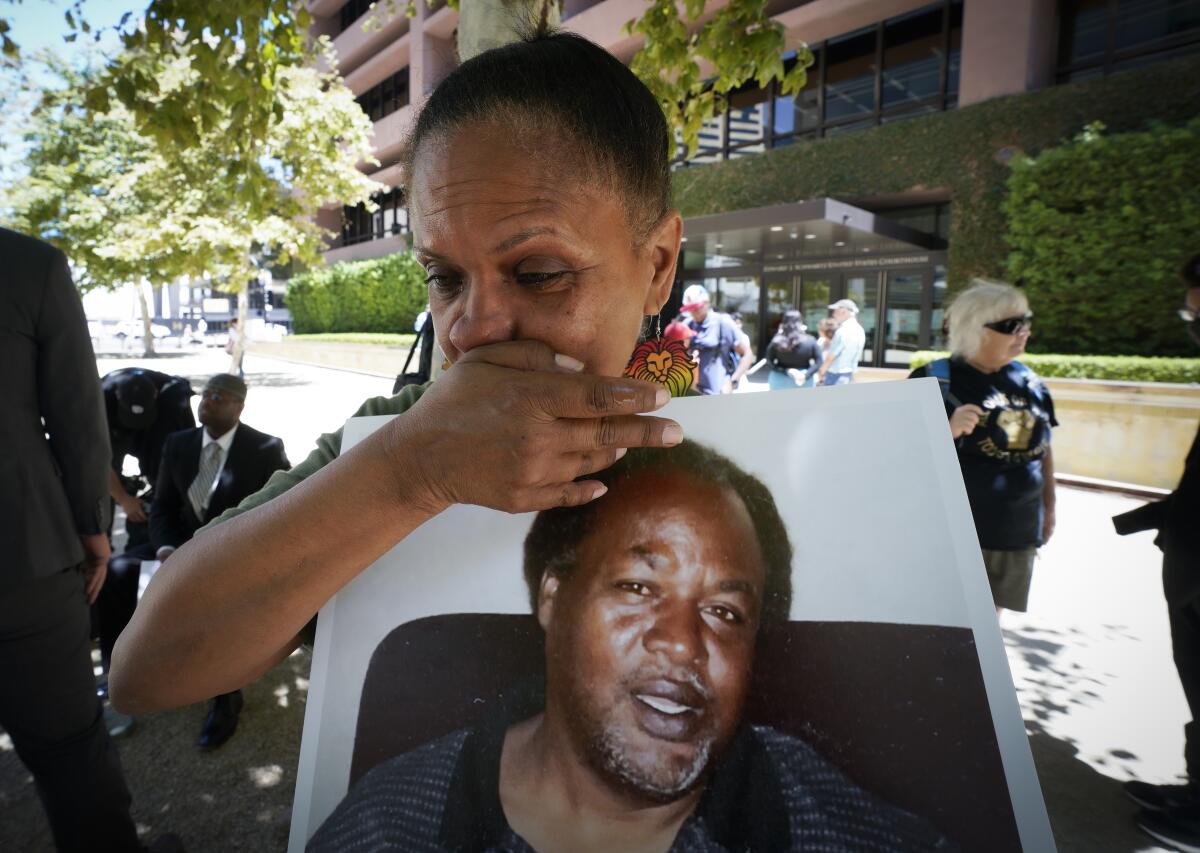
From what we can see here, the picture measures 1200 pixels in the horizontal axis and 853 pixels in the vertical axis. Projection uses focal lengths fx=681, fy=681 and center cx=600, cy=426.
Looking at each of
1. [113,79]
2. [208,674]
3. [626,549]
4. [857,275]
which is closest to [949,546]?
[626,549]

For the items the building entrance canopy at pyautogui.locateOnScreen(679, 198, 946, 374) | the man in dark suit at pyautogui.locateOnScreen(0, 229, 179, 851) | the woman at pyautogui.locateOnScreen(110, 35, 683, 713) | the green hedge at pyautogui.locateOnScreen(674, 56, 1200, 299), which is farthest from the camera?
the building entrance canopy at pyautogui.locateOnScreen(679, 198, 946, 374)

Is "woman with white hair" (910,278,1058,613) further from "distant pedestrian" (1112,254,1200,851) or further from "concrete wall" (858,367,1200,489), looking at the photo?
"concrete wall" (858,367,1200,489)

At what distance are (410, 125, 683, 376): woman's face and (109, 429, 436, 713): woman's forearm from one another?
21 cm

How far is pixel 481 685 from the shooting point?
0.92 meters

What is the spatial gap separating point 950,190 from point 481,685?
14784 mm

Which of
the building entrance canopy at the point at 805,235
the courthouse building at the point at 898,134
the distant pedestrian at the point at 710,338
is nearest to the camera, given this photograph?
the distant pedestrian at the point at 710,338

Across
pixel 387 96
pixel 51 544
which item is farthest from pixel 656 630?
pixel 387 96

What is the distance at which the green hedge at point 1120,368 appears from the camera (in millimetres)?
7609

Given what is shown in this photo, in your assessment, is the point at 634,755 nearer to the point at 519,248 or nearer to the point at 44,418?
the point at 519,248

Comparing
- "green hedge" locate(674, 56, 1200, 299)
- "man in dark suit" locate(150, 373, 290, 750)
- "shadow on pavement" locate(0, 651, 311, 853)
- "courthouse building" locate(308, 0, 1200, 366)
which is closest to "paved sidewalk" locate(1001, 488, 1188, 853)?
"shadow on pavement" locate(0, 651, 311, 853)

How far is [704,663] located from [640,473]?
0.27 meters

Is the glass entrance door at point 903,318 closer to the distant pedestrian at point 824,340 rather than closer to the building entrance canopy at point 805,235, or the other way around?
the building entrance canopy at point 805,235

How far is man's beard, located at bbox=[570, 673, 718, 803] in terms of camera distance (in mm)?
837

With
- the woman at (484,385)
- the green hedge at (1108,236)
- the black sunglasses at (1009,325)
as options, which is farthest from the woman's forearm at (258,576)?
the green hedge at (1108,236)
